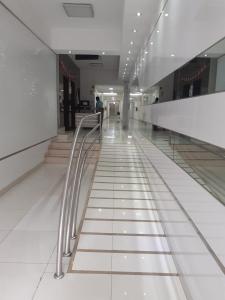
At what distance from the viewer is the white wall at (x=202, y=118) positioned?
1692 mm

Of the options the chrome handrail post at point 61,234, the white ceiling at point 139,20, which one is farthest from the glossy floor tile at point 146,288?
the white ceiling at point 139,20

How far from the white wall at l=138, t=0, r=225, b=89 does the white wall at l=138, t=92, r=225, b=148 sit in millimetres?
433

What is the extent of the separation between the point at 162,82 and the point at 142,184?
2118mm

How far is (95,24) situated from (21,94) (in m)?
3.64

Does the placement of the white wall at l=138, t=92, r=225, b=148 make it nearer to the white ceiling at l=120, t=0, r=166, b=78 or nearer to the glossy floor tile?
the glossy floor tile

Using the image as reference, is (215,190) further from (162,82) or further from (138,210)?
(162,82)

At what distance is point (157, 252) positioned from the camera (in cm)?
276

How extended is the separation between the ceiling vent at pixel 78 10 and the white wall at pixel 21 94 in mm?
1123

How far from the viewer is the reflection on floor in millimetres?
1817

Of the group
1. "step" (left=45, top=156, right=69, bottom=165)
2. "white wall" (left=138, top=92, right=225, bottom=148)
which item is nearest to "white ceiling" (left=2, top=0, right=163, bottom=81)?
"white wall" (left=138, top=92, right=225, bottom=148)

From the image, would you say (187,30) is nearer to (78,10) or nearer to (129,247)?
(129,247)

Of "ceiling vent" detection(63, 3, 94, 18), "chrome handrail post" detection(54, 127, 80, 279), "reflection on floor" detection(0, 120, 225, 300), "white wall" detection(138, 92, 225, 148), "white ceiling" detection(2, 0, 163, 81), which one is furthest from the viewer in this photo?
"ceiling vent" detection(63, 3, 94, 18)

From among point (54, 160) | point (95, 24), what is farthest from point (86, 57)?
point (54, 160)

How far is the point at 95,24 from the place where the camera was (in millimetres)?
7594
